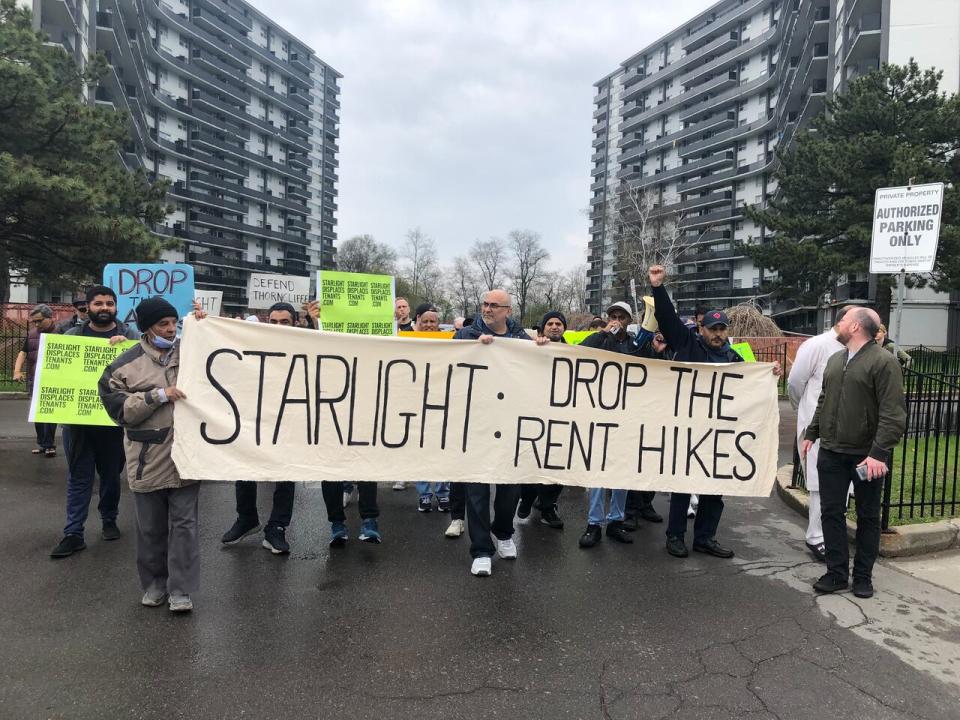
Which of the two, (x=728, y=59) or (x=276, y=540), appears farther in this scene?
(x=728, y=59)

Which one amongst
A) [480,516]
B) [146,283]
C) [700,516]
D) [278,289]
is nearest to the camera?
[480,516]

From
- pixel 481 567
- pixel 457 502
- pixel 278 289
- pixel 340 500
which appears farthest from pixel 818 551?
pixel 278 289

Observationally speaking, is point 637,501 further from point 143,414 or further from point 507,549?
point 143,414

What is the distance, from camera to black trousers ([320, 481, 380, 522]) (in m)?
5.20

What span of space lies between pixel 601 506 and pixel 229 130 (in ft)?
303

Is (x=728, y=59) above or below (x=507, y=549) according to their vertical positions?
above

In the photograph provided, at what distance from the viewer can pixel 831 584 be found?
14.6ft

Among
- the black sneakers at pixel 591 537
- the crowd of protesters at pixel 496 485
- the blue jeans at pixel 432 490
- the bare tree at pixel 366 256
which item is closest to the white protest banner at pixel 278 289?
the crowd of protesters at pixel 496 485

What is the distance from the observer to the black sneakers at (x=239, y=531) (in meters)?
5.23

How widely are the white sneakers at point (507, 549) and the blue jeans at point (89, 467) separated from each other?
3125 millimetres

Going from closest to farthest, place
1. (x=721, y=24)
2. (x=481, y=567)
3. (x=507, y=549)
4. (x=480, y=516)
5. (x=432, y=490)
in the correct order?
1. (x=481, y=567)
2. (x=480, y=516)
3. (x=507, y=549)
4. (x=432, y=490)
5. (x=721, y=24)

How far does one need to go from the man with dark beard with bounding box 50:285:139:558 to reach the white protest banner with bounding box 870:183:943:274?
29.2ft

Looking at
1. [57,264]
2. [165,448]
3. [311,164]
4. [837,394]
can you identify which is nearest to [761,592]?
[837,394]

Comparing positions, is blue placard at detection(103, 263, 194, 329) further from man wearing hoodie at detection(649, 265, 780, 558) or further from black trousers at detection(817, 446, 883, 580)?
black trousers at detection(817, 446, 883, 580)
